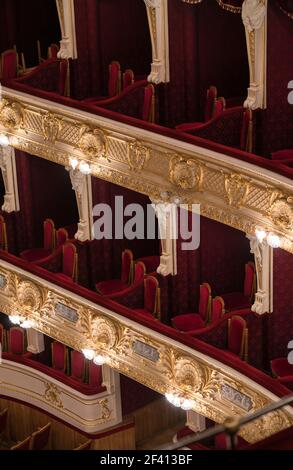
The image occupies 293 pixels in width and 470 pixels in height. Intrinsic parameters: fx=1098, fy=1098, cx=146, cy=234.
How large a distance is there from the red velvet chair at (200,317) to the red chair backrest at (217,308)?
12.7 inches

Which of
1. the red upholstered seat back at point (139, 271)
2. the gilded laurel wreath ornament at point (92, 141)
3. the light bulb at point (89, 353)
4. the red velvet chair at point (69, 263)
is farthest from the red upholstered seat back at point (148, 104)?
the light bulb at point (89, 353)

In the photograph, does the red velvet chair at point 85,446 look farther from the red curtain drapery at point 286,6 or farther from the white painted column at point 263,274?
the red curtain drapery at point 286,6

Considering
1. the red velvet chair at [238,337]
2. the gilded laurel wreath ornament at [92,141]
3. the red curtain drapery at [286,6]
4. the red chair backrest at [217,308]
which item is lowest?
the red velvet chair at [238,337]

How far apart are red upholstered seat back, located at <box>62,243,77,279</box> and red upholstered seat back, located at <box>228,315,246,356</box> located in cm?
272

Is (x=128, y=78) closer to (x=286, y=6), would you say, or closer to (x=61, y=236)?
(x=61, y=236)

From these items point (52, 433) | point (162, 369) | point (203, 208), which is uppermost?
point (203, 208)

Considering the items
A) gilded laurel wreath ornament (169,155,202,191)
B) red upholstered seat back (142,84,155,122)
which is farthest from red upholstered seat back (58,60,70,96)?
gilded laurel wreath ornament (169,155,202,191)

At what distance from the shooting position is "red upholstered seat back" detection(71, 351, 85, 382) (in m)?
13.7

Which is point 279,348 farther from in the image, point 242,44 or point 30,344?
point 30,344

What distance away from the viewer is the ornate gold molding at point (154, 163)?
10039 mm

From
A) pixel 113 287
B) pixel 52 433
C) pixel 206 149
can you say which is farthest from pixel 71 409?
pixel 206 149

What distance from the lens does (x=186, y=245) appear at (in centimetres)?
1185

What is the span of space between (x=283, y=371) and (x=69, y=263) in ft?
11.5
